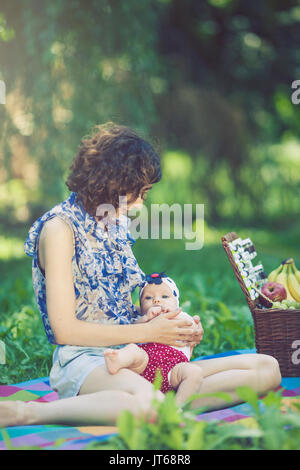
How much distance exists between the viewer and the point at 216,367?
2.74 m

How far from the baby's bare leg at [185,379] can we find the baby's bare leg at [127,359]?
5.5 inches

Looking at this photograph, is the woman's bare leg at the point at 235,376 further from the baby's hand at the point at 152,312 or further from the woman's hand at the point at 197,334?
the baby's hand at the point at 152,312

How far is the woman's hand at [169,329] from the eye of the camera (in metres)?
2.61

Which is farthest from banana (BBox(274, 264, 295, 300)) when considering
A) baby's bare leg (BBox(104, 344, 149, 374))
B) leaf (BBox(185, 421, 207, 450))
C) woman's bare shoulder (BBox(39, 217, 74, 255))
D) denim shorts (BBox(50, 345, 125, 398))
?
leaf (BBox(185, 421, 207, 450))

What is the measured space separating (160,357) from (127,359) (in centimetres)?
22

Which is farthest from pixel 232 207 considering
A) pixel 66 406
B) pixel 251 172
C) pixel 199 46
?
pixel 66 406

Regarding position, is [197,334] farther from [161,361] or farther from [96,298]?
[96,298]

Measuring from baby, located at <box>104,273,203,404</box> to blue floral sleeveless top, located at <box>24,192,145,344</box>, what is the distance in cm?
12

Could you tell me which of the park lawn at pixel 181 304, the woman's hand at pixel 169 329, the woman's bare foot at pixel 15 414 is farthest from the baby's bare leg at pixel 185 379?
the park lawn at pixel 181 304

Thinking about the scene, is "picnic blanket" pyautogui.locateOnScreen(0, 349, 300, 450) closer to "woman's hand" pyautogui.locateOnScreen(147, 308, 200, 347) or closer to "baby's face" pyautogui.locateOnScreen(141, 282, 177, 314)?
"woman's hand" pyautogui.locateOnScreen(147, 308, 200, 347)

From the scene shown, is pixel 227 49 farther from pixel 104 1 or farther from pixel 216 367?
pixel 216 367

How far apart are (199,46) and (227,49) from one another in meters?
0.54

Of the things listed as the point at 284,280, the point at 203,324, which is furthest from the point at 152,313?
the point at 203,324

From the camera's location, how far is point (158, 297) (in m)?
2.82
